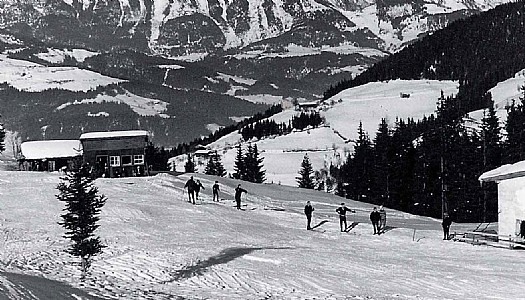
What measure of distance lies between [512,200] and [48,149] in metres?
65.9

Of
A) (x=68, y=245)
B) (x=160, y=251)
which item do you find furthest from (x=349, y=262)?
(x=68, y=245)

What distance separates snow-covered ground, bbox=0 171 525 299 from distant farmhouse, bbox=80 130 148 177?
25.5 metres

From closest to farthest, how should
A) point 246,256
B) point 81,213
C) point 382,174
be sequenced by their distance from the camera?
point 81,213, point 246,256, point 382,174

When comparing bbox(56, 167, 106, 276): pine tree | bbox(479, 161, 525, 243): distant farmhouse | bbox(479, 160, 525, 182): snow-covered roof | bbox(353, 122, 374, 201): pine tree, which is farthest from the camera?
bbox(353, 122, 374, 201): pine tree

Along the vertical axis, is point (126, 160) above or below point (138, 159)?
below

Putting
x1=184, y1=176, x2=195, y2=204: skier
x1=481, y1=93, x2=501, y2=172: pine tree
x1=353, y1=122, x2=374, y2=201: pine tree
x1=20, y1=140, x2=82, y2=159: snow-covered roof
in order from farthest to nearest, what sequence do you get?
x1=353, y1=122, x2=374, y2=201: pine tree → x1=20, y1=140, x2=82, y2=159: snow-covered roof → x1=481, y1=93, x2=501, y2=172: pine tree → x1=184, y1=176, x2=195, y2=204: skier

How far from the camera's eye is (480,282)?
2661 centimetres

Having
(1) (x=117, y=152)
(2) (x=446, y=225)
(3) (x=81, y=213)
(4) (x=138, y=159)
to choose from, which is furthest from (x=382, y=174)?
(3) (x=81, y=213)

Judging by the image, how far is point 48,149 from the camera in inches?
3627

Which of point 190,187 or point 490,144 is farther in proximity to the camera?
point 490,144

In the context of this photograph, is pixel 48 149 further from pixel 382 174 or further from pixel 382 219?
pixel 382 219

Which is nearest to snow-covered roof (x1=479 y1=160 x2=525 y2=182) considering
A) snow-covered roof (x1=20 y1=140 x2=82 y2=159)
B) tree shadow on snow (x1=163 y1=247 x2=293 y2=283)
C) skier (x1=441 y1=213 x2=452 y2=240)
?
skier (x1=441 y1=213 x2=452 y2=240)

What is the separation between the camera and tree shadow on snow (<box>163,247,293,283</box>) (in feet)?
92.2

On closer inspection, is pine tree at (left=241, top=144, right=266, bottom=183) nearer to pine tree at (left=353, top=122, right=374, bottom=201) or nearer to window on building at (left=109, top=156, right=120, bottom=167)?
pine tree at (left=353, top=122, right=374, bottom=201)
